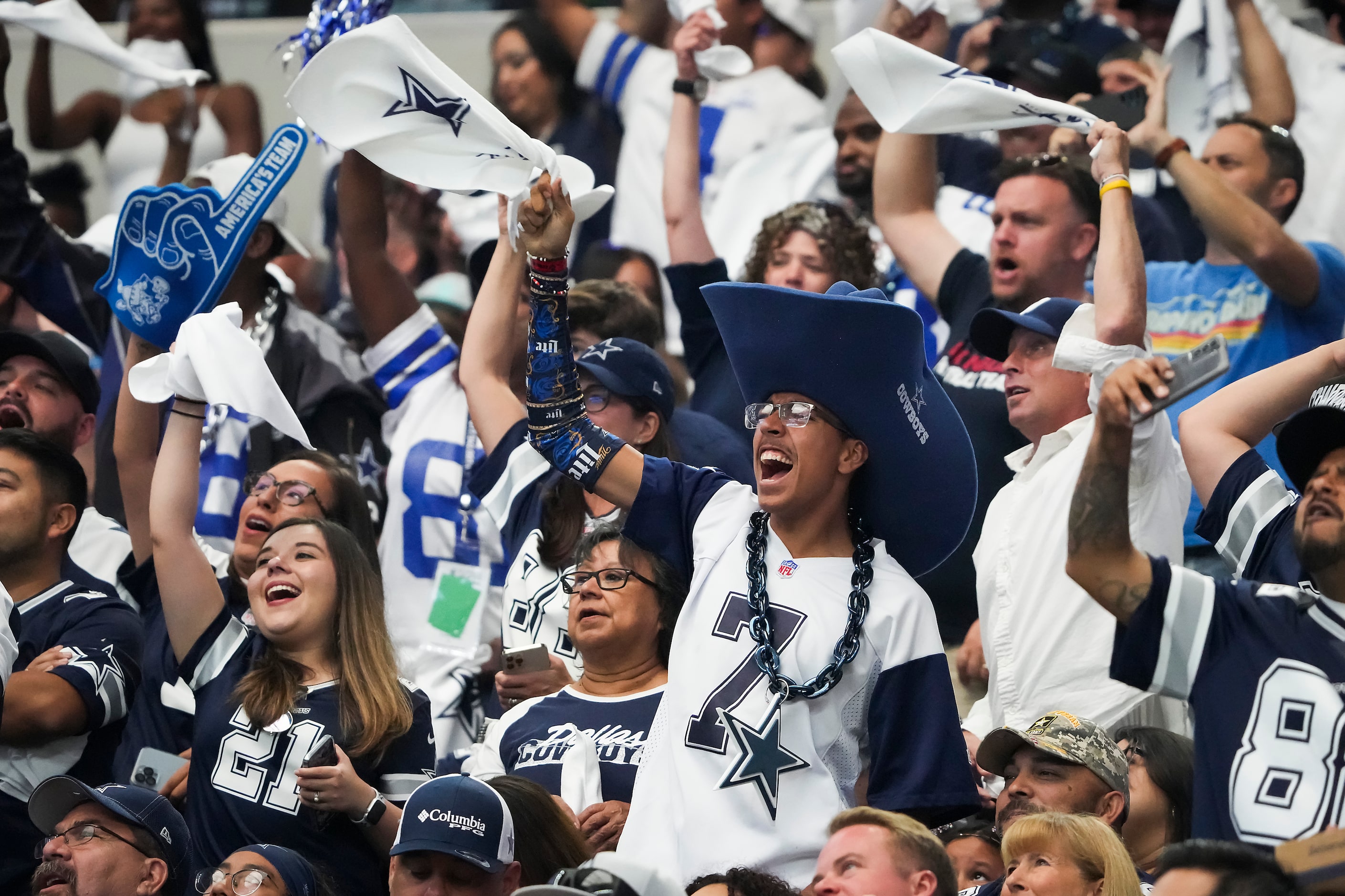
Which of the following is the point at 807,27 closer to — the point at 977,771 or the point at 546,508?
the point at 546,508

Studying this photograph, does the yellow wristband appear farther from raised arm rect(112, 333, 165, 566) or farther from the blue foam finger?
raised arm rect(112, 333, 165, 566)

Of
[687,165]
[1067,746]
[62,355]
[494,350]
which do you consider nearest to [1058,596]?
[1067,746]

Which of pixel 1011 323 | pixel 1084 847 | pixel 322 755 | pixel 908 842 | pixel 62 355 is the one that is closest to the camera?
pixel 908 842

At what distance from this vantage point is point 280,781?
14.1 ft

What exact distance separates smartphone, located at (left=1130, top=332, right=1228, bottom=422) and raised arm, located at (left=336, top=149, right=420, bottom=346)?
3.69 meters

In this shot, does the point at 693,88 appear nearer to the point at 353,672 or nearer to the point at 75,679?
the point at 353,672

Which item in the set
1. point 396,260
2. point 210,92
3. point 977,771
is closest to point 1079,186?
point 977,771

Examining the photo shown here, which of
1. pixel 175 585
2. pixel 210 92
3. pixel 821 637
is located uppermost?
pixel 821 637

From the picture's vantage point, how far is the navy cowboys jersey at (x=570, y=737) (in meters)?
4.27

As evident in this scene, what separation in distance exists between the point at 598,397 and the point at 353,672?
104cm

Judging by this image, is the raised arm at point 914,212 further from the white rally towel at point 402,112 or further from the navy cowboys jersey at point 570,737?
the navy cowboys jersey at point 570,737

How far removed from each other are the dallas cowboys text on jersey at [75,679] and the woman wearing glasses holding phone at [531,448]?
1.04 m

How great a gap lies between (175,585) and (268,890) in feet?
3.15

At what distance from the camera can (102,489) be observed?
636cm
